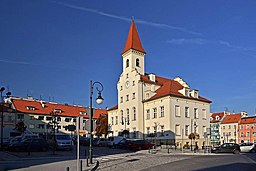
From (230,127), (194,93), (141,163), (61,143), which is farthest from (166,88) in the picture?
(230,127)

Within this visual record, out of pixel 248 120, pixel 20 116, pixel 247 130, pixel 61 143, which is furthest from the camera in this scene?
pixel 248 120

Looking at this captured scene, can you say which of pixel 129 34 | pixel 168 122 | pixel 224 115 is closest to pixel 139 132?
pixel 168 122

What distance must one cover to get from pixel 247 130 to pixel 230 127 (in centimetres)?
732

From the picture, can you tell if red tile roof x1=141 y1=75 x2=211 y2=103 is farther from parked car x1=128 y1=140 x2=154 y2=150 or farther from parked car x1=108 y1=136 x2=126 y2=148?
parked car x1=128 y1=140 x2=154 y2=150

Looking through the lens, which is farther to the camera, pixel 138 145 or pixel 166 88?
pixel 166 88

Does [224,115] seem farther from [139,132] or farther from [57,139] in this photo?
[57,139]

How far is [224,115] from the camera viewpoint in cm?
10956

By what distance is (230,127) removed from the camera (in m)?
103

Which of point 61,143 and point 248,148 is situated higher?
point 61,143

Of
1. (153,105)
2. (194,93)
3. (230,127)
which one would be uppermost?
(194,93)

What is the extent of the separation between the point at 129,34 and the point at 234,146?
134 ft

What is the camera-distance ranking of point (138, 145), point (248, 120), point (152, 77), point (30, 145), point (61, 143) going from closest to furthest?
point (30, 145) < point (61, 143) < point (138, 145) < point (152, 77) < point (248, 120)

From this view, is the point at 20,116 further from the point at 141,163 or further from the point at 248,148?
the point at 141,163

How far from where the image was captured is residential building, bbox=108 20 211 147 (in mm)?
57750
